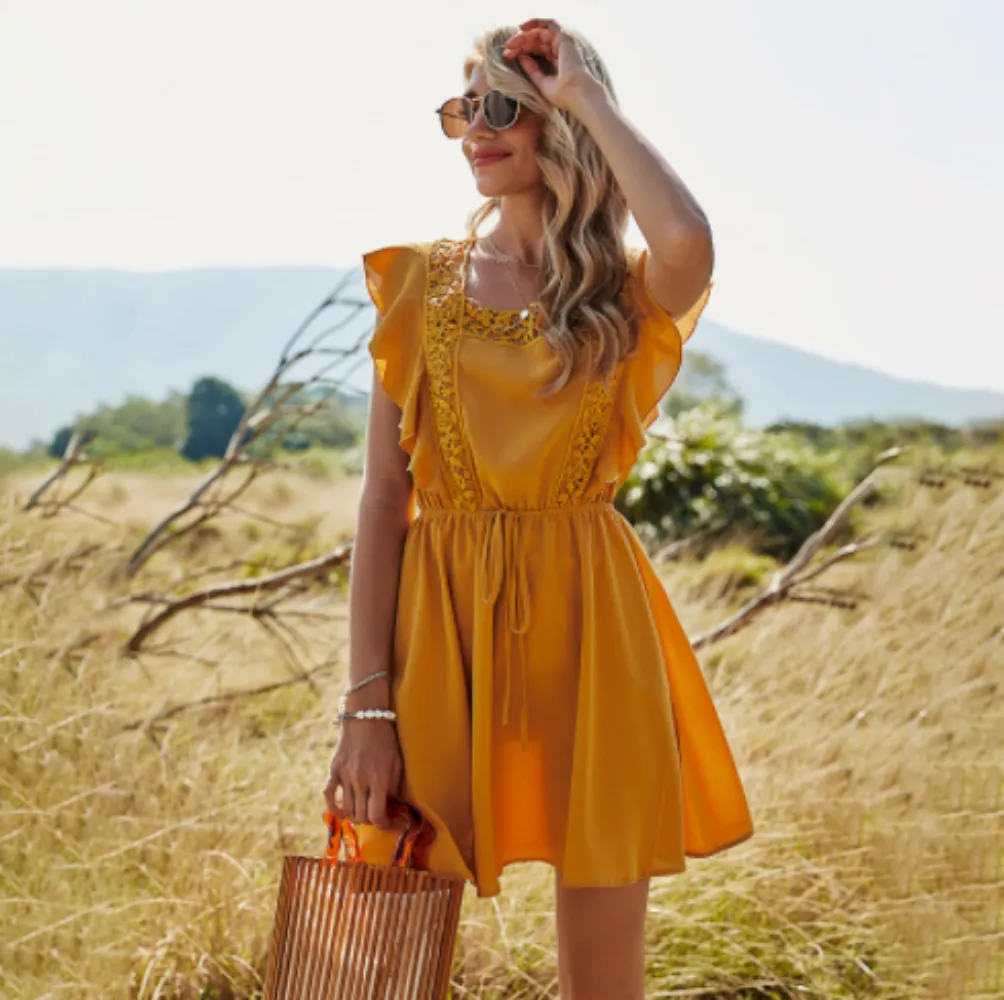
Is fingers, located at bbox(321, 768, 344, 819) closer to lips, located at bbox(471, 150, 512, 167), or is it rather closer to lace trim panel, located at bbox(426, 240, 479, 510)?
lace trim panel, located at bbox(426, 240, 479, 510)

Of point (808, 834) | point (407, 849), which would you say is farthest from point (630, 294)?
point (808, 834)

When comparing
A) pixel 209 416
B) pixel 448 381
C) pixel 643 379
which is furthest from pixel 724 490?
pixel 448 381

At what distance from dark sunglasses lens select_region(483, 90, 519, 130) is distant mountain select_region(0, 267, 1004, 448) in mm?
6773

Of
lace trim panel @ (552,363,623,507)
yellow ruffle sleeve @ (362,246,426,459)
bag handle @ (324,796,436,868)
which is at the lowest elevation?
bag handle @ (324,796,436,868)

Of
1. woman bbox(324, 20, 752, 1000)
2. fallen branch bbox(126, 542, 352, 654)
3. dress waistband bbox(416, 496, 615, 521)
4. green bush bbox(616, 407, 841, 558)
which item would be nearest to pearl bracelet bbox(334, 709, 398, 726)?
woman bbox(324, 20, 752, 1000)

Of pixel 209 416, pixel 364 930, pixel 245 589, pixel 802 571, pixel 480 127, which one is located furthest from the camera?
pixel 209 416

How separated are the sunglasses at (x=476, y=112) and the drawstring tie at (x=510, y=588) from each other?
0.59m

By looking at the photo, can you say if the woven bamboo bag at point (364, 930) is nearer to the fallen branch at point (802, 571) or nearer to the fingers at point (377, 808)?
the fingers at point (377, 808)

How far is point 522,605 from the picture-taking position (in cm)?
181

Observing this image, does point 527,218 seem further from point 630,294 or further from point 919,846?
point 919,846

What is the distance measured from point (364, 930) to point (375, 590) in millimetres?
477

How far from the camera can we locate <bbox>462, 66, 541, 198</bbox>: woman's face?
73.5 inches

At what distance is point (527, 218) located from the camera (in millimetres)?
1931

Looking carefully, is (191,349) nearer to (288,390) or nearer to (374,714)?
(288,390)
